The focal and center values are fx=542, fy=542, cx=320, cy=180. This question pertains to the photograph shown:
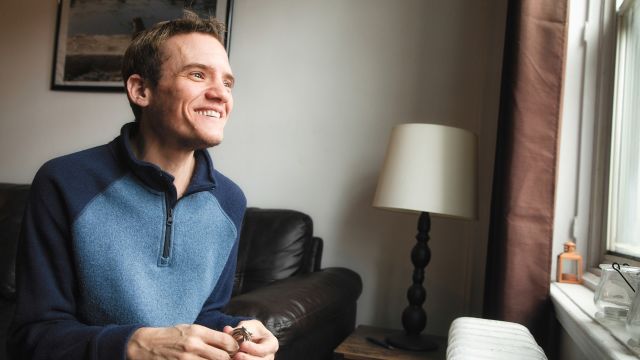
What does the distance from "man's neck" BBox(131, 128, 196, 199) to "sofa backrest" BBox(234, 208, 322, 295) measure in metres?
1.10

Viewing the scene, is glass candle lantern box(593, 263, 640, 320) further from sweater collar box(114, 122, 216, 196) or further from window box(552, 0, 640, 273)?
sweater collar box(114, 122, 216, 196)

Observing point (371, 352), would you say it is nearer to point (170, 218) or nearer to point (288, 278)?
point (288, 278)

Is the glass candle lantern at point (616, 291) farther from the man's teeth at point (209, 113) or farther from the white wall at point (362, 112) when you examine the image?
the white wall at point (362, 112)

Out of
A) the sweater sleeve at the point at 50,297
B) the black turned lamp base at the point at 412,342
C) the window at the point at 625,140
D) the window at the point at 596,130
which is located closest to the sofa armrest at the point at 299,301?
the black turned lamp base at the point at 412,342

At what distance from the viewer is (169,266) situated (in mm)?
1173

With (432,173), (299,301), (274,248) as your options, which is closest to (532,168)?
(432,173)

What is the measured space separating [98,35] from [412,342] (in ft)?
7.82

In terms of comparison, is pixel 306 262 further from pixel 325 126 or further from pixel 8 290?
pixel 8 290

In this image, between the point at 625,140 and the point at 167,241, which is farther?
the point at 625,140

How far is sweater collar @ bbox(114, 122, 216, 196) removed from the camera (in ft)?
3.76

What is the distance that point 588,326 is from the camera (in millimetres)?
1091

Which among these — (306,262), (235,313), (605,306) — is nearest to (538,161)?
(605,306)

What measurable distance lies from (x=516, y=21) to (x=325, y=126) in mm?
1210

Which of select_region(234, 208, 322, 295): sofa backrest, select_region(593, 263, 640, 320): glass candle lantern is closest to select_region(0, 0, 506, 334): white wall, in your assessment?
select_region(234, 208, 322, 295): sofa backrest
